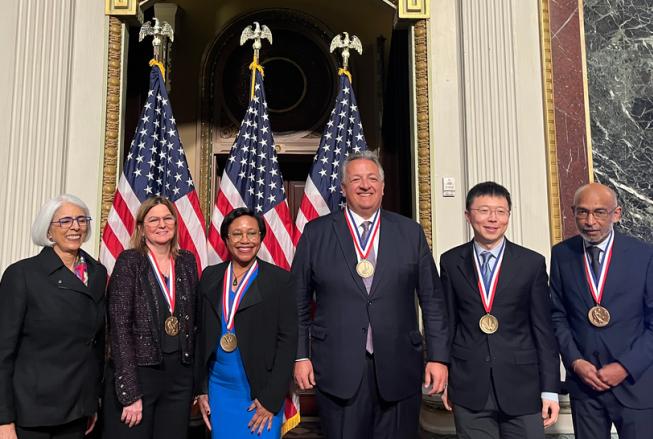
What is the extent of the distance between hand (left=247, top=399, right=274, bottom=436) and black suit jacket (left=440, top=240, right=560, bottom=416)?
85cm

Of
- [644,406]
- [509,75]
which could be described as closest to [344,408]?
[644,406]

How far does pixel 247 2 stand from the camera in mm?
6613

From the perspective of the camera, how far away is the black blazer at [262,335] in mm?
2600

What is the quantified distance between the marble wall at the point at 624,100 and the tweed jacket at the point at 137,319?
316 centimetres

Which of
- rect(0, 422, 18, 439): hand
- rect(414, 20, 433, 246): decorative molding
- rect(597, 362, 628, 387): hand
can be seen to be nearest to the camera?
rect(0, 422, 18, 439): hand

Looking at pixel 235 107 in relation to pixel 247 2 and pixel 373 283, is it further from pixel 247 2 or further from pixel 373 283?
pixel 373 283

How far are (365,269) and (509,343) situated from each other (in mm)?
713

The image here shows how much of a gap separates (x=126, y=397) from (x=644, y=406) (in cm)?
222

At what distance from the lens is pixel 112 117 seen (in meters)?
Result: 4.36

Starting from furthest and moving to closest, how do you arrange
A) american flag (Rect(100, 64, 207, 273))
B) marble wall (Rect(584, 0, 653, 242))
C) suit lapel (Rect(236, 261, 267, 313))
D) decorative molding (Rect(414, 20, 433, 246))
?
Result: 1. decorative molding (Rect(414, 20, 433, 246))
2. marble wall (Rect(584, 0, 653, 242))
3. american flag (Rect(100, 64, 207, 273))
4. suit lapel (Rect(236, 261, 267, 313))

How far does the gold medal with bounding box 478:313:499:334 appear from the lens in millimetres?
2508

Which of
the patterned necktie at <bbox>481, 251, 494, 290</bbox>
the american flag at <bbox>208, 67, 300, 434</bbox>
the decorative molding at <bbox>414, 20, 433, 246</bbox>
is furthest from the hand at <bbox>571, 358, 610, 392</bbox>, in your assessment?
the american flag at <bbox>208, 67, 300, 434</bbox>

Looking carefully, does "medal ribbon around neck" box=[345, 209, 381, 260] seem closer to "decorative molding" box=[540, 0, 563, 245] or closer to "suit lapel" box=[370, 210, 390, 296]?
"suit lapel" box=[370, 210, 390, 296]

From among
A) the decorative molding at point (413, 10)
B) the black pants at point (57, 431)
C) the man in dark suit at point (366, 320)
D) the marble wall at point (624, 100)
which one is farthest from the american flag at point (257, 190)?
the marble wall at point (624, 100)
